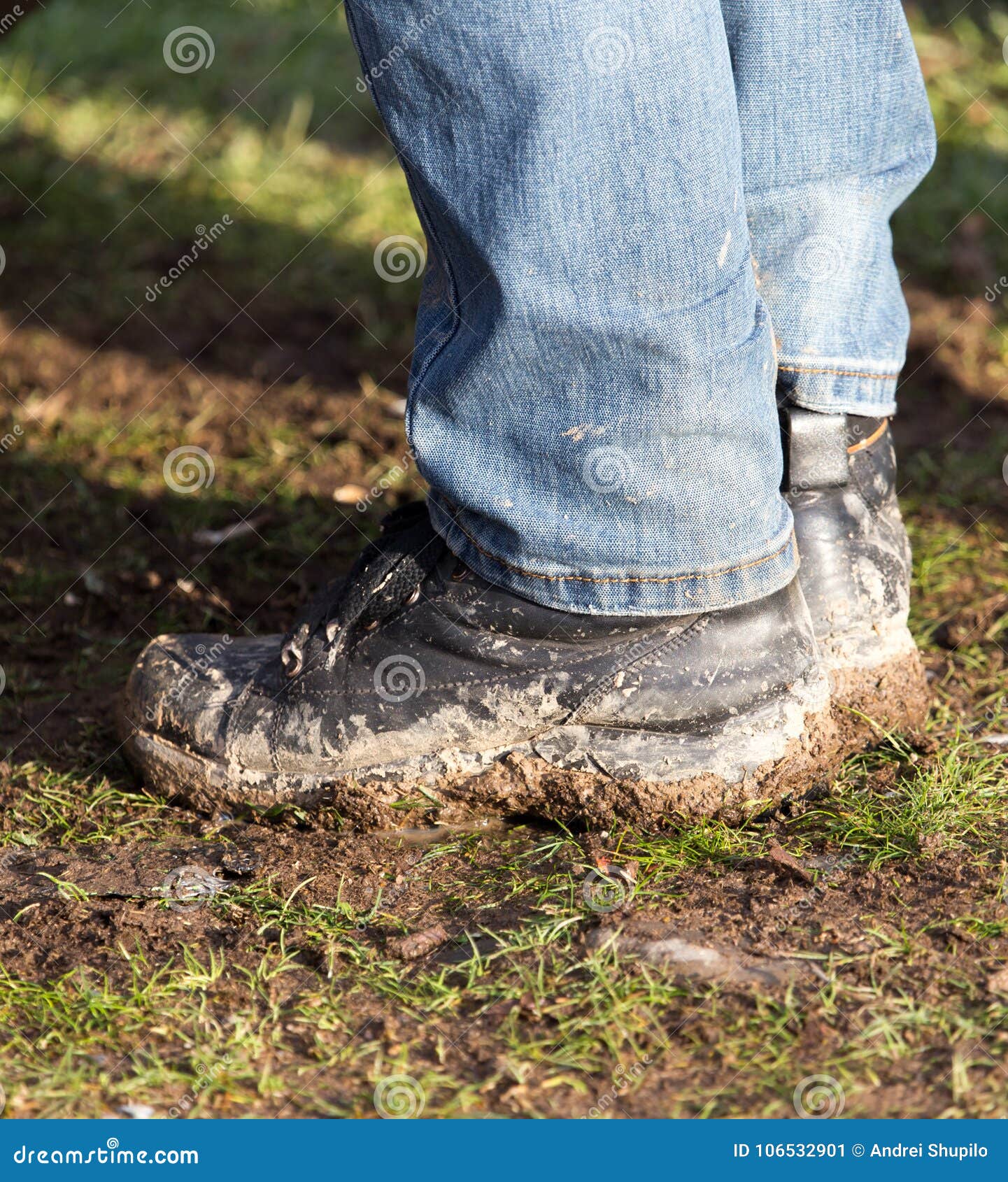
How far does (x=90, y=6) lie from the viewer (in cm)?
514

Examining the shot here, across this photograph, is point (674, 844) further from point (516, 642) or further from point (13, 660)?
point (13, 660)

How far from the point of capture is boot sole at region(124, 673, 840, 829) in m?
1.60

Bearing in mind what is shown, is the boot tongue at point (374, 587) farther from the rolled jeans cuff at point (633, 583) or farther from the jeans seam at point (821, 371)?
the jeans seam at point (821, 371)

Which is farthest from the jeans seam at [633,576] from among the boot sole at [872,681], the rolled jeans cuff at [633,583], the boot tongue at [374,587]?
the boot sole at [872,681]

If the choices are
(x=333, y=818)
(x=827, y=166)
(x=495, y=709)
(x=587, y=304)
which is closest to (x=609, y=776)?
(x=495, y=709)

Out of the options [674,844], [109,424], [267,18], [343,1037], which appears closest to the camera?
[343,1037]

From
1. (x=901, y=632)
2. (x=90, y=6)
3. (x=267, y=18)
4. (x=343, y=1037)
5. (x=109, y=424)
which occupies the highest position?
(x=90, y=6)

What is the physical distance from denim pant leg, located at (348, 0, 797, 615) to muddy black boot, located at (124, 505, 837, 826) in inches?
2.6

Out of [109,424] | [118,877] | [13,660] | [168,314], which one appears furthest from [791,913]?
[168,314]

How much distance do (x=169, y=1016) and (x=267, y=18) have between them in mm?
4865

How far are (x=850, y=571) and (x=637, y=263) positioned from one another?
643 millimetres

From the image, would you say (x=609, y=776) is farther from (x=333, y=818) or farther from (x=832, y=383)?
(x=832, y=383)

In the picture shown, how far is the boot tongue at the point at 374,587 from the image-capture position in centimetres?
166

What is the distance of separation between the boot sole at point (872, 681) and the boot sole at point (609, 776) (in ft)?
0.20
